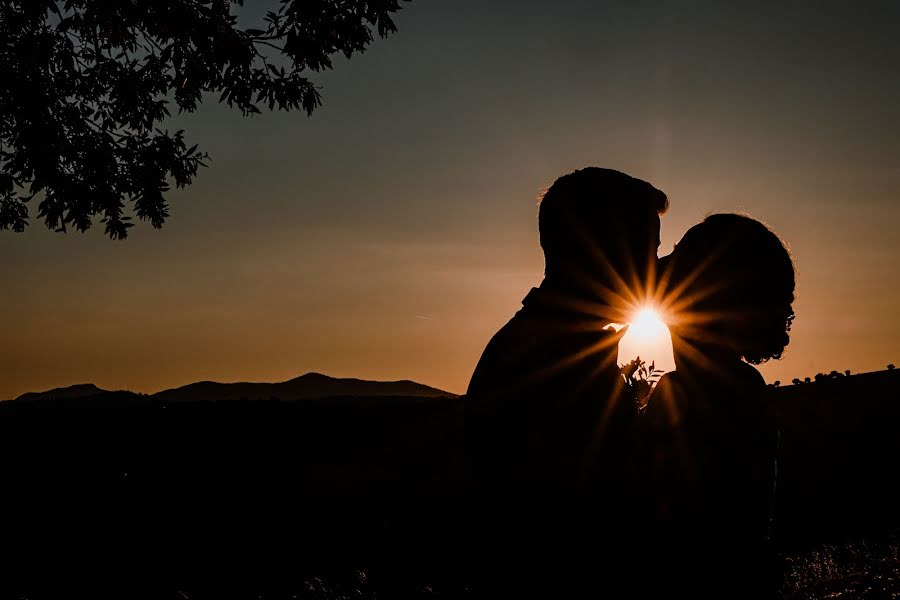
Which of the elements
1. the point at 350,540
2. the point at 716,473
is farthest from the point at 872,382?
the point at 716,473

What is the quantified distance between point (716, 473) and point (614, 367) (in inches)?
25.2

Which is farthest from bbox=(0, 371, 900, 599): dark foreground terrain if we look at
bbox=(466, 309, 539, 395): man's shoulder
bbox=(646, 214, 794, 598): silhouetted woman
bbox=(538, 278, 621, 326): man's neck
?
bbox=(538, 278, 621, 326): man's neck

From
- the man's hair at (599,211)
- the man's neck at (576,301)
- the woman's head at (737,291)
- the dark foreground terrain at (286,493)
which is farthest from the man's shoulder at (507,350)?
the dark foreground terrain at (286,493)

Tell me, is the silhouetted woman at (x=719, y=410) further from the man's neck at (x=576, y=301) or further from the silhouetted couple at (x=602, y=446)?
the man's neck at (x=576, y=301)

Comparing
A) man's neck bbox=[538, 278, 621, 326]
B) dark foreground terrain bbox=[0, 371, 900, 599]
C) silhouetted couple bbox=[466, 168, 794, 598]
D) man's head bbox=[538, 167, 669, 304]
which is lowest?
dark foreground terrain bbox=[0, 371, 900, 599]

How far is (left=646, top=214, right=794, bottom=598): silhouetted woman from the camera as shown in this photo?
232 cm

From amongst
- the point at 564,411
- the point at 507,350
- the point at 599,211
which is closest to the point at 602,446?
the point at 564,411

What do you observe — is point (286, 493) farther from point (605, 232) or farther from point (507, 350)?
point (605, 232)

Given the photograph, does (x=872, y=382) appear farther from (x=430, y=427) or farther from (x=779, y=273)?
(x=779, y=273)

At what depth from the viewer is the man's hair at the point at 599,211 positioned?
2275 mm

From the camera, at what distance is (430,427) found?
15.5 meters

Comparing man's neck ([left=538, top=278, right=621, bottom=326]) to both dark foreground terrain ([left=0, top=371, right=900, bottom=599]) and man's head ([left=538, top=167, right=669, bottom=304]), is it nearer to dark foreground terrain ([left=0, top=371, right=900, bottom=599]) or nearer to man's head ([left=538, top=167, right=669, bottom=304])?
man's head ([left=538, top=167, right=669, bottom=304])

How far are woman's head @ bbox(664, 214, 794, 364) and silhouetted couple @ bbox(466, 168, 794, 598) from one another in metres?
0.14

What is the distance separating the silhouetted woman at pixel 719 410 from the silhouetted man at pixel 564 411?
27 cm
